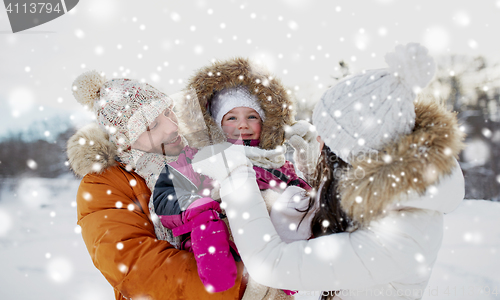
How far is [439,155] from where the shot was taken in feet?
2.67

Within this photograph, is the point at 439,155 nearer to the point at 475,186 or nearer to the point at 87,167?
the point at 87,167

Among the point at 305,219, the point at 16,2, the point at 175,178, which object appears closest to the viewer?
the point at 305,219

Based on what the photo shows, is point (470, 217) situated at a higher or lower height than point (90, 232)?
lower

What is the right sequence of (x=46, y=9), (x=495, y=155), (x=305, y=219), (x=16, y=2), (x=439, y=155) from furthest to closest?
(x=495, y=155) < (x=46, y=9) < (x=16, y=2) < (x=305, y=219) < (x=439, y=155)

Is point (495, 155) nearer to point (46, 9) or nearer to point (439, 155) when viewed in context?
point (439, 155)

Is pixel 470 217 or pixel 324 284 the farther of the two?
pixel 470 217

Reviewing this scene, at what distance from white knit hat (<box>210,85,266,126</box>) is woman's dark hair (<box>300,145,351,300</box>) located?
812 mm

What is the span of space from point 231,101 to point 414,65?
113 cm

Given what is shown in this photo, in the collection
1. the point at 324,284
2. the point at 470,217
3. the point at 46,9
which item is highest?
the point at 46,9

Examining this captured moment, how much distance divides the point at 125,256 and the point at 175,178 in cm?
40

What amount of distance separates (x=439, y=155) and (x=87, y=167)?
1.55m

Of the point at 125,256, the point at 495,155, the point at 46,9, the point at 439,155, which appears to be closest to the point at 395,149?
the point at 439,155

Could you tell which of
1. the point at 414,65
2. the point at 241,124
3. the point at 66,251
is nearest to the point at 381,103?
the point at 414,65

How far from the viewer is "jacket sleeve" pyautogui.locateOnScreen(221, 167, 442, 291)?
2.69ft
